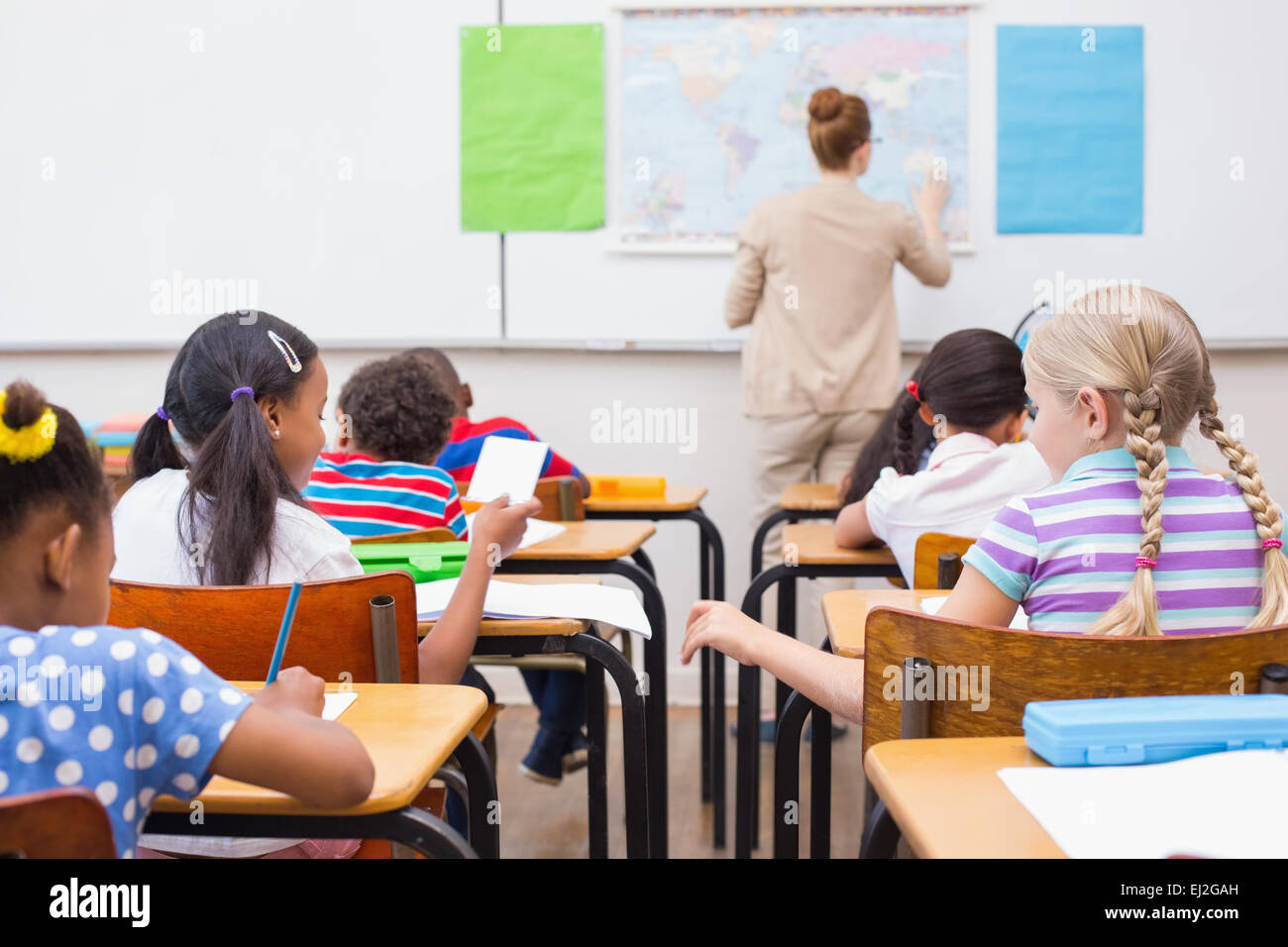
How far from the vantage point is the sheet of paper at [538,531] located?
2.23m

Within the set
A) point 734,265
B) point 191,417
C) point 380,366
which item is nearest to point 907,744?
point 191,417

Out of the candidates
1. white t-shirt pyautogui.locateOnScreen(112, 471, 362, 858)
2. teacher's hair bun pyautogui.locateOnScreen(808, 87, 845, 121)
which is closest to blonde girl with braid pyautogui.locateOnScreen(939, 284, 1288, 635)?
white t-shirt pyautogui.locateOnScreen(112, 471, 362, 858)

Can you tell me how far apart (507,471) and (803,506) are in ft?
2.49

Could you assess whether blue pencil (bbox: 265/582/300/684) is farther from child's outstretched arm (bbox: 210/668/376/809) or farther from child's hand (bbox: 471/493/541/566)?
child's hand (bbox: 471/493/541/566)

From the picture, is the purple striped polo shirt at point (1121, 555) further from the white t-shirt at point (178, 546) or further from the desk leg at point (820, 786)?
the white t-shirt at point (178, 546)

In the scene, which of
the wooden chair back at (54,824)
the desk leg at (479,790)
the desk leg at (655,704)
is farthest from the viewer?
the desk leg at (655,704)

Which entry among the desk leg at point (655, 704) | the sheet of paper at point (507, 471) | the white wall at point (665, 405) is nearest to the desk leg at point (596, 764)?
the desk leg at point (655, 704)

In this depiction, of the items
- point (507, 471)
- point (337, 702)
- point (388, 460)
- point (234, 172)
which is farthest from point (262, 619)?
point (234, 172)

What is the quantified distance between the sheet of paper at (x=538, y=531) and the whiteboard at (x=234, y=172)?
1460 millimetres

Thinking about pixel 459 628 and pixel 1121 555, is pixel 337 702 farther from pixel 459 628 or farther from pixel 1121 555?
pixel 1121 555

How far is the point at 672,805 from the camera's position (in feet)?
9.65

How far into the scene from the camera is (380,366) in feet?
8.29
